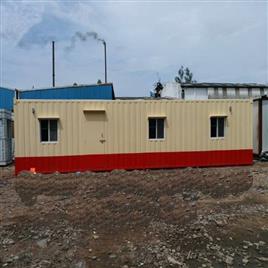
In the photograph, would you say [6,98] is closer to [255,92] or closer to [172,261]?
[255,92]

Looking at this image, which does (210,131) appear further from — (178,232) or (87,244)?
(87,244)

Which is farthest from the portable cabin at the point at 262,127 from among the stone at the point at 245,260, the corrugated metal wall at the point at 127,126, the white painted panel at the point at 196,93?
the stone at the point at 245,260

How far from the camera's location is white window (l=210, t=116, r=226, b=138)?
15430mm

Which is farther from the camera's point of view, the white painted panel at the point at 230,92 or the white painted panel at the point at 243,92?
the white painted panel at the point at 243,92

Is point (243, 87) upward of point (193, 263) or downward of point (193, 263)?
upward

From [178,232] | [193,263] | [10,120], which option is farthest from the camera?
[10,120]

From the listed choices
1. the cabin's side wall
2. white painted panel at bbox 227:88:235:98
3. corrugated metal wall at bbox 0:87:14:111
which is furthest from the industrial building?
white painted panel at bbox 227:88:235:98

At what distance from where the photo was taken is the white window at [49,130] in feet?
45.8

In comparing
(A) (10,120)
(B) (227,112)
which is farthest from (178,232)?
(A) (10,120)

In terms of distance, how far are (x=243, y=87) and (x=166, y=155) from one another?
16241 millimetres

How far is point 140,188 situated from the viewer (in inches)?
404

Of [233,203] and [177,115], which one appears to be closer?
[233,203]

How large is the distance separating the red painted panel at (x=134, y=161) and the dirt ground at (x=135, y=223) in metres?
2.56

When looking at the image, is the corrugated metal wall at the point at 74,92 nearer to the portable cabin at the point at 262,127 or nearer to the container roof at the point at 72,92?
the container roof at the point at 72,92
